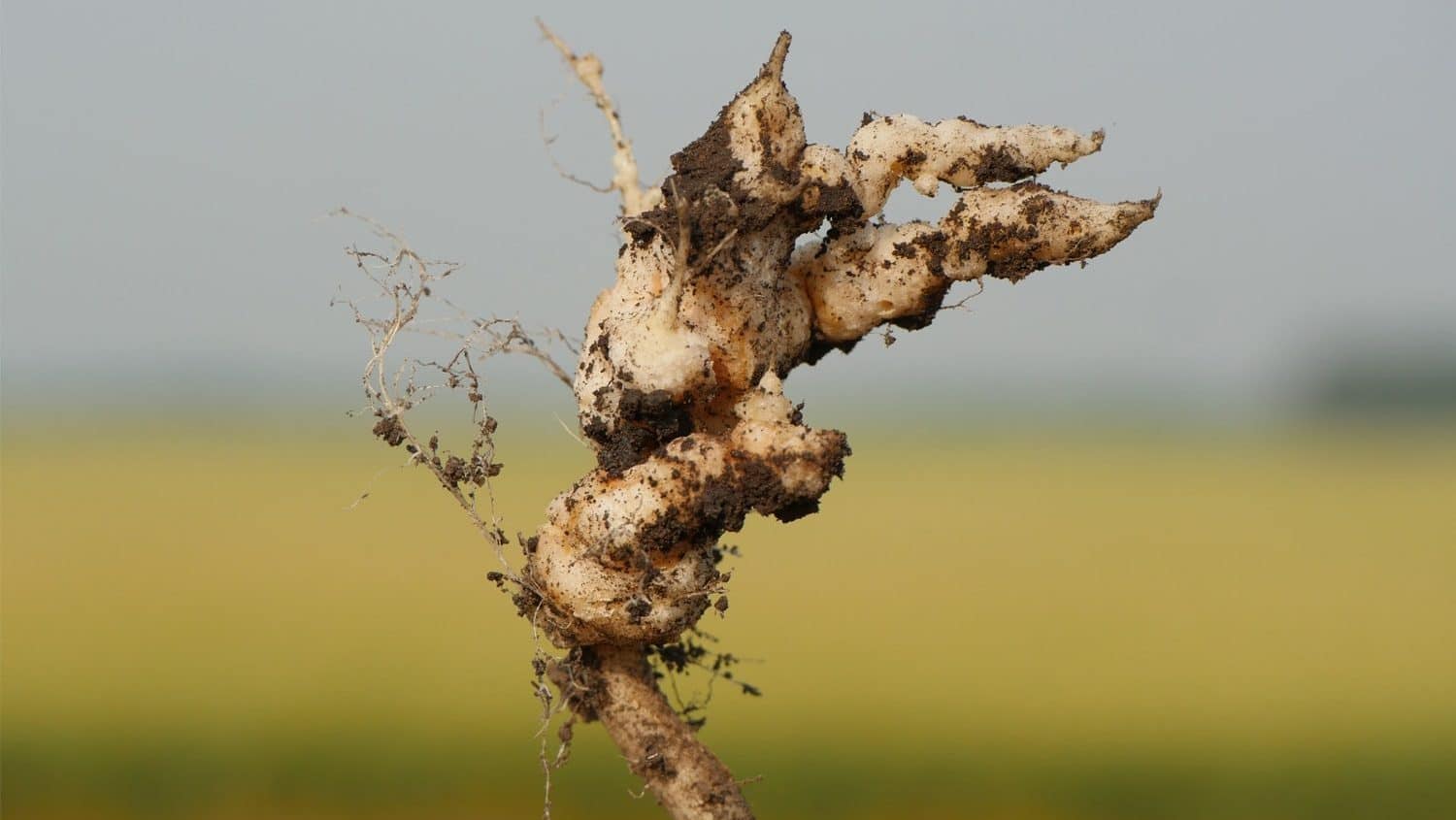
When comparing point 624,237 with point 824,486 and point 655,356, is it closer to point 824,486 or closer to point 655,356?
point 655,356

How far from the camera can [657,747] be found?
99.6 inches

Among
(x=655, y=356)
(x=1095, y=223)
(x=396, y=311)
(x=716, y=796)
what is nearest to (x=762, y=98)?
(x=655, y=356)

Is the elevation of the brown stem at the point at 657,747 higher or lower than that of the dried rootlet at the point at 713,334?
lower

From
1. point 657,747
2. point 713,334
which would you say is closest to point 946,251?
point 713,334

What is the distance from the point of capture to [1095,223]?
2410 mm

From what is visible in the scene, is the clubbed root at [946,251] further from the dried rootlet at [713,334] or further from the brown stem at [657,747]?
the brown stem at [657,747]

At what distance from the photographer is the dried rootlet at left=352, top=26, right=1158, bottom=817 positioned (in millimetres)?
2279

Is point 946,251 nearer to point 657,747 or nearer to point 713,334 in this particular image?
point 713,334

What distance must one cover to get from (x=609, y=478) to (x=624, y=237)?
0.45 m

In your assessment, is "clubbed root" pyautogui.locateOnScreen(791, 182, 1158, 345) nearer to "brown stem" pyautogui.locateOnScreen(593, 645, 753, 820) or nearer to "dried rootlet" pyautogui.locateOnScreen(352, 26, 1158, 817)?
"dried rootlet" pyautogui.locateOnScreen(352, 26, 1158, 817)

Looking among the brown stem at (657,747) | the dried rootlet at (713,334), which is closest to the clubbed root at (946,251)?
the dried rootlet at (713,334)

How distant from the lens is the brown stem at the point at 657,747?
252 centimetres

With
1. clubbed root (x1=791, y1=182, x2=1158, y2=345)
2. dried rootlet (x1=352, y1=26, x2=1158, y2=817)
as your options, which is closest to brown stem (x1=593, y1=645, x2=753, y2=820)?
dried rootlet (x1=352, y1=26, x2=1158, y2=817)

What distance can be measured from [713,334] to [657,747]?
82 cm
